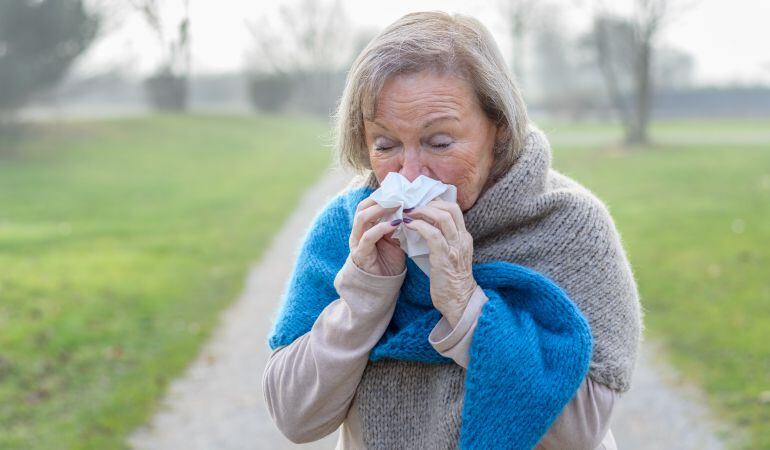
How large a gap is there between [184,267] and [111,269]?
87cm

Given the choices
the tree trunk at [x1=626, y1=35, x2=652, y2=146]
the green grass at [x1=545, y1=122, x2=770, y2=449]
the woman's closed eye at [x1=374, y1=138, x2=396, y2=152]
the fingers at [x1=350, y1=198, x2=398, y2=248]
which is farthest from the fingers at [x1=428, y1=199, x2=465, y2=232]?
the tree trunk at [x1=626, y1=35, x2=652, y2=146]

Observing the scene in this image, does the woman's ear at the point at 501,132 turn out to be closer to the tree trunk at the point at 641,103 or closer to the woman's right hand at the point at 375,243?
the woman's right hand at the point at 375,243

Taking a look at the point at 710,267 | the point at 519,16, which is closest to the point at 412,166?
the point at 710,267

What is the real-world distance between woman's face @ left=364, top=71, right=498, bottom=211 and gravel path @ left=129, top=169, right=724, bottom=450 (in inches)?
91.3

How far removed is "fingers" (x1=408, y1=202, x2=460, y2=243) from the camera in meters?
1.74

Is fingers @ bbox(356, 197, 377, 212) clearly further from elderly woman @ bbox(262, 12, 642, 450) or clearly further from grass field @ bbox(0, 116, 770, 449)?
grass field @ bbox(0, 116, 770, 449)

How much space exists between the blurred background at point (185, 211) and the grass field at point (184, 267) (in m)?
0.03

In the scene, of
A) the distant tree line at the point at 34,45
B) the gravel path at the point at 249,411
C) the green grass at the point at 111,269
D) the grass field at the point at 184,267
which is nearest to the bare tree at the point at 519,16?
the grass field at the point at 184,267

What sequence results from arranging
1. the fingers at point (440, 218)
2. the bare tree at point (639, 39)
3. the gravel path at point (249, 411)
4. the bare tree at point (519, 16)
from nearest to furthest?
the fingers at point (440, 218), the gravel path at point (249, 411), the bare tree at point (639, 39), the bare tree at point (519, 16)

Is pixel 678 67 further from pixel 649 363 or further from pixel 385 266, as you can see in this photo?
pixel 385 266

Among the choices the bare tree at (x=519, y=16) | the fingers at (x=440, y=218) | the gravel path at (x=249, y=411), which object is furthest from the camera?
the bare tree at (x=519, y=16)

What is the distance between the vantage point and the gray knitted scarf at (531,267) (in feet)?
6.33

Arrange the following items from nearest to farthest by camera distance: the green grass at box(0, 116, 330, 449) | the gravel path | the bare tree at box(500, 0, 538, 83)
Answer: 1. the gravel path
2. the green grass at box(0, 116, 330, 449)
3. the bare tree at box(500, 0, 538, 83)

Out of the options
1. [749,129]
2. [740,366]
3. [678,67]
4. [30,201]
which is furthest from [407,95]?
[678,67]
